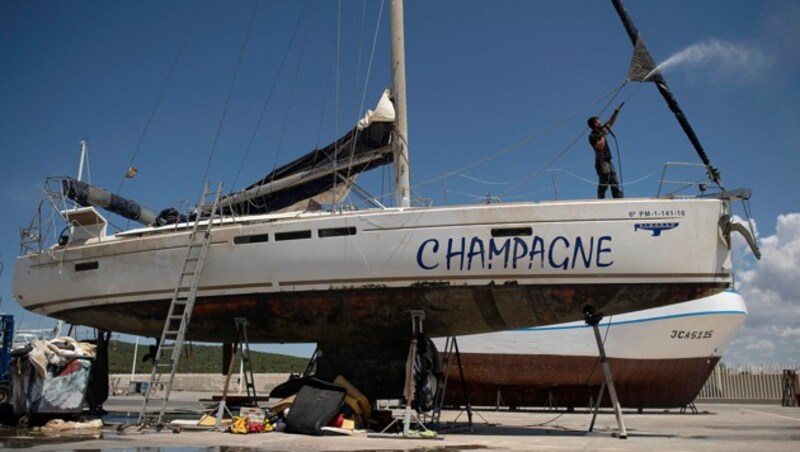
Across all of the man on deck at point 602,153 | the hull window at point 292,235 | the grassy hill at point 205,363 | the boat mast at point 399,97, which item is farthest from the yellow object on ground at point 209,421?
the grassy hill at point 205,363

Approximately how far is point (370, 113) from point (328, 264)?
3.36 m

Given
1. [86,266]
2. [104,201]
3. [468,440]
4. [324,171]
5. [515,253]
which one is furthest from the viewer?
[104,201]

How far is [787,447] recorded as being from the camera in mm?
8523

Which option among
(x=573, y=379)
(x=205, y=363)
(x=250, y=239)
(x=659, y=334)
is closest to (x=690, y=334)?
(x=659, y=334)

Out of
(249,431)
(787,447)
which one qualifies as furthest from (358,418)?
(787,447)

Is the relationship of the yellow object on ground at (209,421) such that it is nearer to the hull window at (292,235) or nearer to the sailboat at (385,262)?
the sailboat at (385,262)

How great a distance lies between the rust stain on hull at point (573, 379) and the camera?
18406 millimetres

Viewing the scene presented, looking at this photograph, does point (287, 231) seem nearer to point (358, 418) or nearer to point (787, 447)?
point (358, 418)

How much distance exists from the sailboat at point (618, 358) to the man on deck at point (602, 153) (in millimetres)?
8613

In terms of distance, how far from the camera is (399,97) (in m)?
12.5

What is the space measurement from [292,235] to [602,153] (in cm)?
530

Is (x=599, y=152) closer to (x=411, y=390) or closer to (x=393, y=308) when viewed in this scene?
(x=393, y=308)

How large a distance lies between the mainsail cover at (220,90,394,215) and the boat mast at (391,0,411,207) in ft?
0.61

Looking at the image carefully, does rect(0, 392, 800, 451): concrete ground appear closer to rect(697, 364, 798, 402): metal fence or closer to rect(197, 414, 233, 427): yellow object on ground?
rect(197, 414, 233, 427): yellow object on ground
